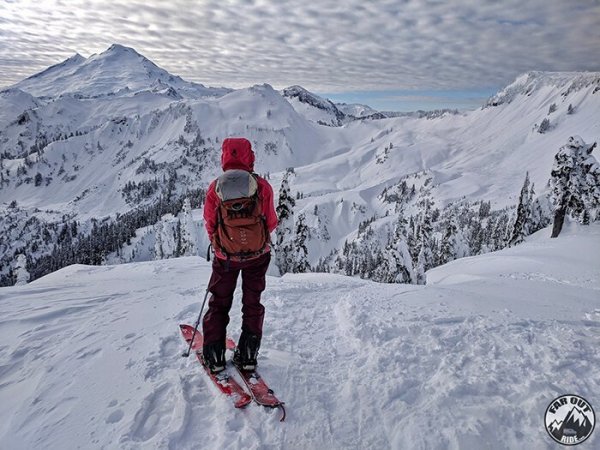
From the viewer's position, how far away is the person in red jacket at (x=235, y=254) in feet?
15.7

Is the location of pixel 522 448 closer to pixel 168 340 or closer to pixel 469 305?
pixel 469 305

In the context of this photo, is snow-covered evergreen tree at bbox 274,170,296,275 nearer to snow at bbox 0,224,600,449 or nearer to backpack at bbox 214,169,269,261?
snow at bbox 0,224,600,449

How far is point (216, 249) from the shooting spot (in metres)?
5.05

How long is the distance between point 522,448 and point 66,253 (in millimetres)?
154441

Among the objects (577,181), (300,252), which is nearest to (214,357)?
(300,252)

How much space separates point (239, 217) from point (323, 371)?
248cm

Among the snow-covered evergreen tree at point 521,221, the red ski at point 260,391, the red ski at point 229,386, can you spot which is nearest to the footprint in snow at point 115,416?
the red ski at point 229,386

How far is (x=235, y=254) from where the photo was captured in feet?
16.0

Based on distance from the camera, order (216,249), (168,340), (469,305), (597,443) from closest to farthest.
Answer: (597,443) → (216,249) → (168,340) → (469,305)

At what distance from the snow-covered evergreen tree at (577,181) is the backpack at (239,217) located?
1336 inches

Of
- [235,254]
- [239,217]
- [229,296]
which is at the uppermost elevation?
[239,217]

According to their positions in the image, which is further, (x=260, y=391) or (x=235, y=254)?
(x=235, y=254)

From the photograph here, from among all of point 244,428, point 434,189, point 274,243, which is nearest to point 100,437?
point 244,428

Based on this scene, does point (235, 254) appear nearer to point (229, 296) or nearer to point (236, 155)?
point (229, 296)
